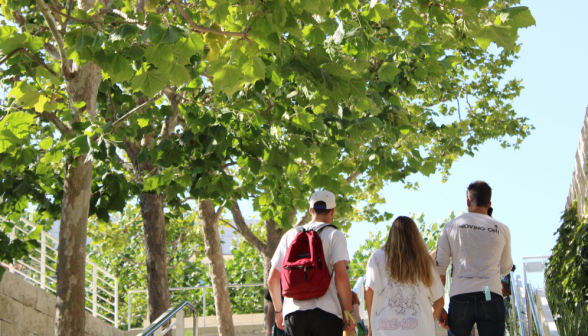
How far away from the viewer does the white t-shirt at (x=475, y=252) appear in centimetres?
385

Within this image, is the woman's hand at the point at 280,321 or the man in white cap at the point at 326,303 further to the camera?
the woman's hand at the point at 280,321

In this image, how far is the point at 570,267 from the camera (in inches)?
273

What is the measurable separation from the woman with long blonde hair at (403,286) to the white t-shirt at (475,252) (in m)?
0.35

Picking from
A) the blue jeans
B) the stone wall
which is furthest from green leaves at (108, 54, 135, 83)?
the stone wall

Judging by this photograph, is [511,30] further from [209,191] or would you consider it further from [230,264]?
[230,264]

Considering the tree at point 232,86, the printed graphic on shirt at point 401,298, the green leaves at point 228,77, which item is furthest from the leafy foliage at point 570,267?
the green leaves at point 228,77

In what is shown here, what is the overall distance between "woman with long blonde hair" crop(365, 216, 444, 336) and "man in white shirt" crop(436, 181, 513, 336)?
308 mm

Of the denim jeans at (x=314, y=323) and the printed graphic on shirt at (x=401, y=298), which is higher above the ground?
the printed graphic on shirt at (x=401, y=298)

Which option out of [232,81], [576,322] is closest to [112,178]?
[232,81]

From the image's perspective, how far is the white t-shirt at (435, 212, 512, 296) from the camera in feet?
12.6

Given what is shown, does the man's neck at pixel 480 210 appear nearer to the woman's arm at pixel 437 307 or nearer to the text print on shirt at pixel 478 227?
the text print on shirt at pixel 478 227

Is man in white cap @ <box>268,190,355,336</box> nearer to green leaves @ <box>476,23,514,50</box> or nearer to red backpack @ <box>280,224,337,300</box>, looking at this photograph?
red backpack @ <box>280,224,337,300</box>

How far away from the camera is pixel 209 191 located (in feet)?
21.4

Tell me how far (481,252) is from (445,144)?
9195mm
